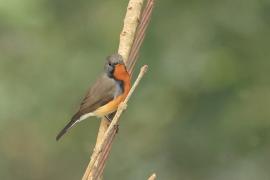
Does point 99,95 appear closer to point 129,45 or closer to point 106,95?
point 106,95

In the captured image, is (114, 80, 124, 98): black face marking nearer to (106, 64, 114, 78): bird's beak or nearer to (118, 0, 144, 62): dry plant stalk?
(106, 64, 114, 78): bird's beak

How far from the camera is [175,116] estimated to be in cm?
660

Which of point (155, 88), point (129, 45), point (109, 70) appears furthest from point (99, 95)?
point (129, 45)

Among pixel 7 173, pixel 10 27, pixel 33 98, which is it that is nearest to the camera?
pixel 10 27

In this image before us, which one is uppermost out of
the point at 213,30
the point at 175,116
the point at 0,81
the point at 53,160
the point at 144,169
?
the point at 213,30

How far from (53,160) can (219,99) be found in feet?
9.34

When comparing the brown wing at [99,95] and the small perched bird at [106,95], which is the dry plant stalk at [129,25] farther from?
the brown wing at [99,95]

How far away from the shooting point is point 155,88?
634 centimetres

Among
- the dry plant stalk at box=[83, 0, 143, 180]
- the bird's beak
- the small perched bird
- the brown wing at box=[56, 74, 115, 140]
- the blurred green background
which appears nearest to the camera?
the dry plant stalk at box=[83, 0, 143, 180]

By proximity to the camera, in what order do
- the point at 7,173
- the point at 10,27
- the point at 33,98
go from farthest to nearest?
the point at 7,173, the point at 33,98, the point at 10,27

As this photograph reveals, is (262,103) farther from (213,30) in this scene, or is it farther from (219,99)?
(213,30)

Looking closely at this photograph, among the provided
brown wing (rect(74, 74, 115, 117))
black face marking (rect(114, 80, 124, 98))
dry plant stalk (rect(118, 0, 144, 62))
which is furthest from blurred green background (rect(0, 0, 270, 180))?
dry plant stalk (rect(118, 0, 144, 62))

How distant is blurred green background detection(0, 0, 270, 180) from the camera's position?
593 cm

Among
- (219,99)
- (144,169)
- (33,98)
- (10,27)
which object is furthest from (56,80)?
(219,99)
